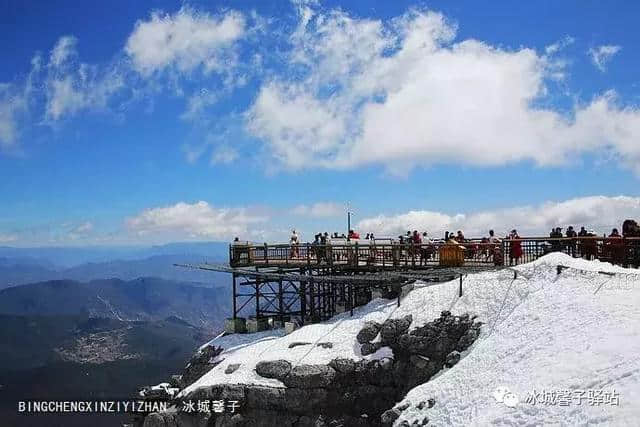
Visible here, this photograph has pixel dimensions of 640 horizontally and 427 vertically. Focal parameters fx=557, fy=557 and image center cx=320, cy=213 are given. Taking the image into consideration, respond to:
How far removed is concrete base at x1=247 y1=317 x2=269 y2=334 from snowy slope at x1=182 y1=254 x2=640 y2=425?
4.74m

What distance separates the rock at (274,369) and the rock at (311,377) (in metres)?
0.45

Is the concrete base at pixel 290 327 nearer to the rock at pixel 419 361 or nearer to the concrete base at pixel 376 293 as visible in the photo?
the concrete base at pixel 376 293

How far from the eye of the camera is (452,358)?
2216cm

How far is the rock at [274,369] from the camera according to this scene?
2536cm

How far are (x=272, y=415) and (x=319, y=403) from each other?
2.24m

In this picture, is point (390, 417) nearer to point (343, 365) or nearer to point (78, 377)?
point (343, 365)

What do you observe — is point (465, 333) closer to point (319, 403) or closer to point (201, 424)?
point (319, 403)

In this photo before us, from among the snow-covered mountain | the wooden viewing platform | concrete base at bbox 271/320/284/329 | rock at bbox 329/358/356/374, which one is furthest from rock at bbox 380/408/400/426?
concrete base at bbox 271/320/284/329

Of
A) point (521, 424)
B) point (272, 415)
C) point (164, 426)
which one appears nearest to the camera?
point (521, 424)

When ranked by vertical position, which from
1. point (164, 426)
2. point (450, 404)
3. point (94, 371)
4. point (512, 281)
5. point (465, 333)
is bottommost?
point (94, 371)

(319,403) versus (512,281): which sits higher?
(512,281)

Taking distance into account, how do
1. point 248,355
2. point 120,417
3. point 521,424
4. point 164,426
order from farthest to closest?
1. point 120,417
2. point 248,355
3. point 164,426
4. point 521,424

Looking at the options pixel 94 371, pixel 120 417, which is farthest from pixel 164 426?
pixel 94 371

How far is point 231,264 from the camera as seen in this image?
124 ft
